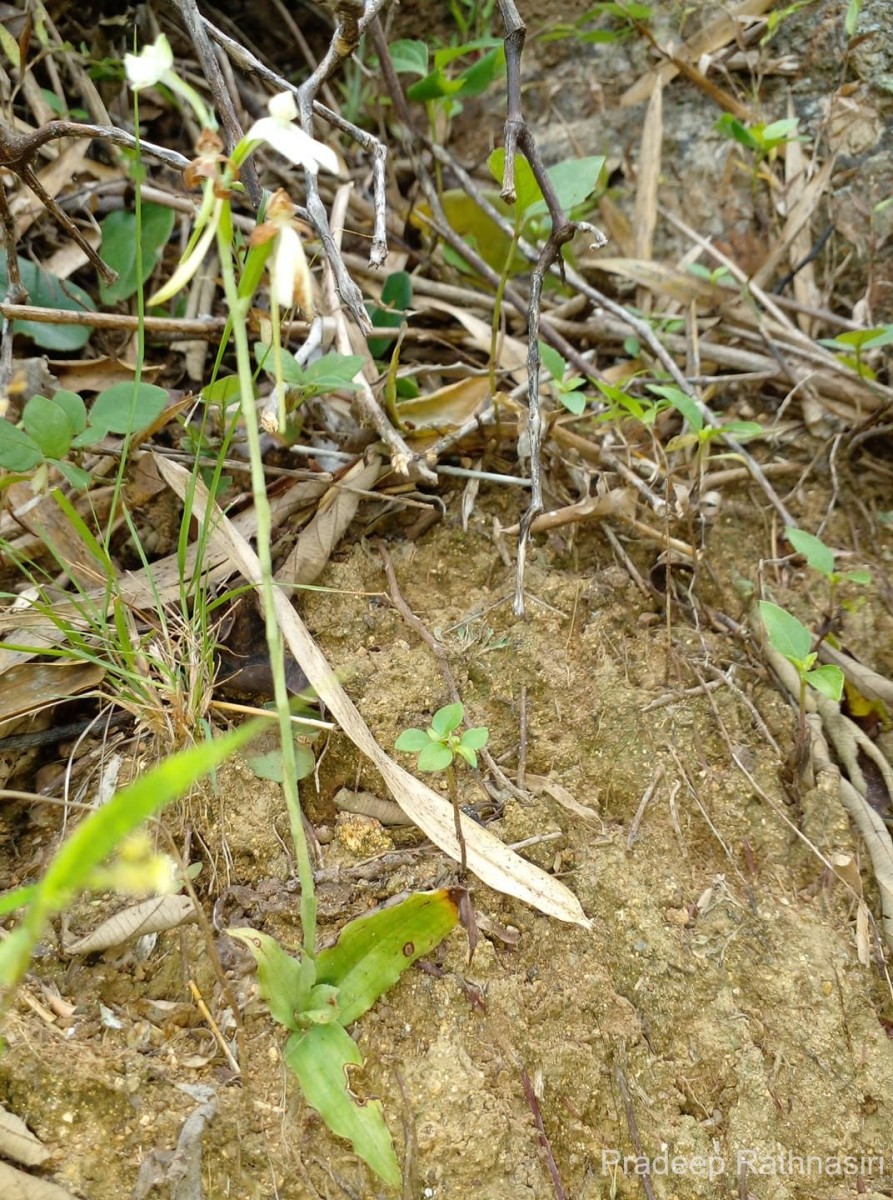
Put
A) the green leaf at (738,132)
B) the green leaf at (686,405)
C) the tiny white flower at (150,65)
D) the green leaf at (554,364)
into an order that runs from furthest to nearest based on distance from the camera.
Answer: the green leaf at (738,132)
the green leaf at (554,364)
the green leaf at (686,405)
the tiny white flower at (150,65)

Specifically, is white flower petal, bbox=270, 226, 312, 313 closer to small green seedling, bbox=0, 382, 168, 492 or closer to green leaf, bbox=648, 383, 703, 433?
small green seedling, bbox=0, 382, 168, 492

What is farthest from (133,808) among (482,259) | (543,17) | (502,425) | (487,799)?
(543,17)

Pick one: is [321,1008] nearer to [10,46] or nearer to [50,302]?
[50,302]

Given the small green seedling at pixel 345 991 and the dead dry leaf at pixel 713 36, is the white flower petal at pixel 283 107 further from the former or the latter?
the dead dry leaf at pixel 713 36

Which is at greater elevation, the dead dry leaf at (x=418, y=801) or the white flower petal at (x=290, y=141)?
the white flower petal at (x=290, y=141)

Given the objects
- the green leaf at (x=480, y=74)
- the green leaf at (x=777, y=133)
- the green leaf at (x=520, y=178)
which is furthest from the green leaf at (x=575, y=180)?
the green leaf at (x=777, y=133)

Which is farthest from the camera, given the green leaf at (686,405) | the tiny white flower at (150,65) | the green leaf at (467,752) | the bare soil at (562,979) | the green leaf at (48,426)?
the green leaf at (686,405)

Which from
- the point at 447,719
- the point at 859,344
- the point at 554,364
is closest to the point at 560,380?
the point at 554,364
